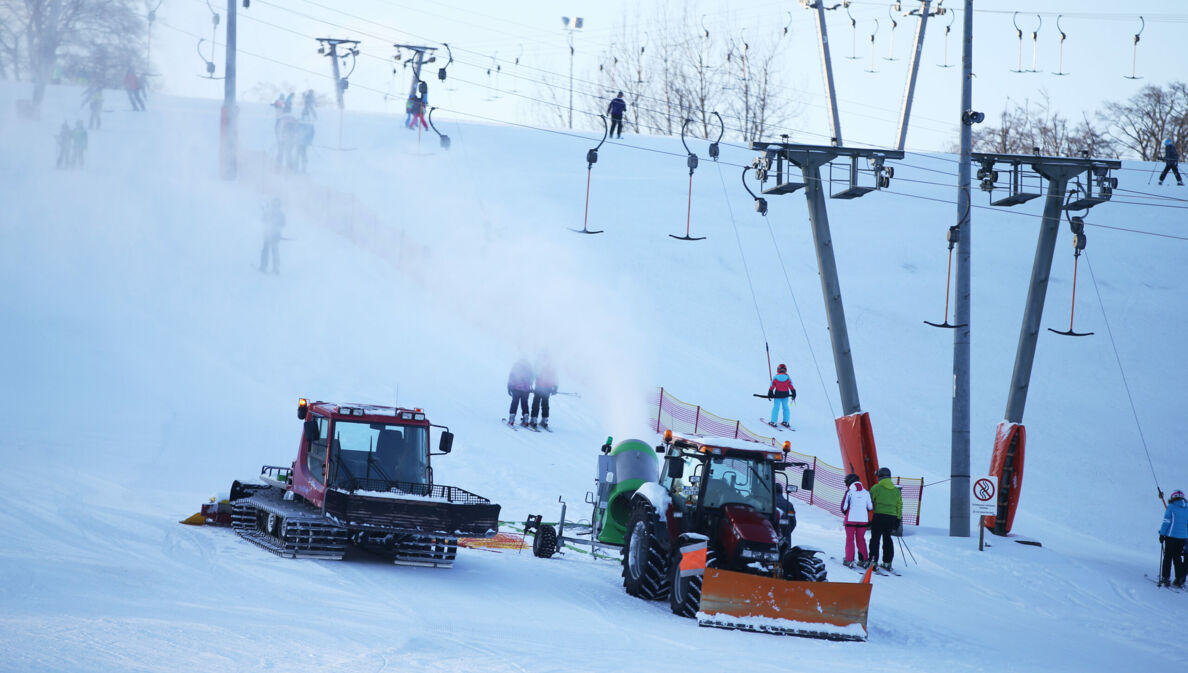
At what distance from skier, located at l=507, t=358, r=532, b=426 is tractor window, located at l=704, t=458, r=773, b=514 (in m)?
10.8

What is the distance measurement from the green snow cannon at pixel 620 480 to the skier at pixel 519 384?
8364 mm

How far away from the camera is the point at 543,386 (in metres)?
23.3

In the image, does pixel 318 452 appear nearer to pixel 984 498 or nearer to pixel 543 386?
pixel 543 386

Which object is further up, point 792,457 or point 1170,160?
point 1170,160

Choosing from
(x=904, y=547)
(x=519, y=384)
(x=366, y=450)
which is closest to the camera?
(x=366, y=450)

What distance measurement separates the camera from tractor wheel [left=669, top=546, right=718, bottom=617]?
11.7 meters

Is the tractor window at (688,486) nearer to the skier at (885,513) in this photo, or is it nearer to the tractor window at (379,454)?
the tractor window at (379,454)

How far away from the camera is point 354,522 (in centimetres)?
1243

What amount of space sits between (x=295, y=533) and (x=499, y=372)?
47.5 ft

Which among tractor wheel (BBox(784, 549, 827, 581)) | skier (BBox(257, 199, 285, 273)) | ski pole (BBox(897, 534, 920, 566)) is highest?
skier (BBox(257, 199, 285, 273))

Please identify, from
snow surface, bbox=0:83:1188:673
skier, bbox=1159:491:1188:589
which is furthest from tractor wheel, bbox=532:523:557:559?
skier, bbox=1159:491:1188:589

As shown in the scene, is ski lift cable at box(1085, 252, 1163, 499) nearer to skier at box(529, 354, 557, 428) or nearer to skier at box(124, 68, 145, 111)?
skier at box(529, 354, 557, 428)

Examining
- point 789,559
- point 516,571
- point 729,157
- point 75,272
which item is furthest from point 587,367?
point 729,157

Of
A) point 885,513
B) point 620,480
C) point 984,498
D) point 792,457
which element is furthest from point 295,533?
point 792,457
